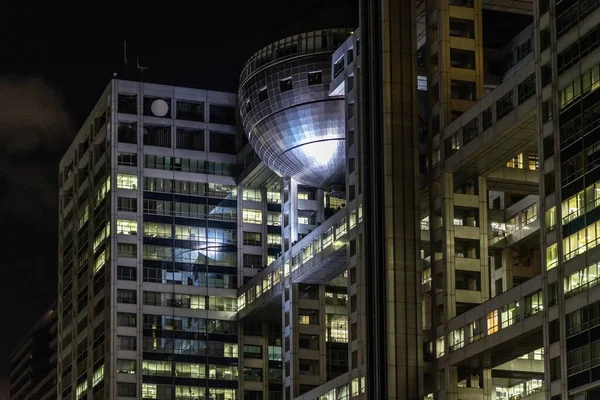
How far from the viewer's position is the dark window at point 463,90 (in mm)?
155375

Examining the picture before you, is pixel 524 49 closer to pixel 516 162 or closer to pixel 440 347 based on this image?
pixel 516 162

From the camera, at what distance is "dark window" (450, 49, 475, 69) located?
15562 cm

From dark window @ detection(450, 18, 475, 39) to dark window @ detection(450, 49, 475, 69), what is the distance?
1778 millimetres

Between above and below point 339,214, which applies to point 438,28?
above

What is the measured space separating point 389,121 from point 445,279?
18.5 metres

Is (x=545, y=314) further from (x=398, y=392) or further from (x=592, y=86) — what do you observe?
(x=398, y=392)

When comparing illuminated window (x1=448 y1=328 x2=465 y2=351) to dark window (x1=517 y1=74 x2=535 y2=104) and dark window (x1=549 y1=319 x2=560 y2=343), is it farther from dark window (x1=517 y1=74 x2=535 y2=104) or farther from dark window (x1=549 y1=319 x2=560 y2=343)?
dark window (x1=549 y1=319 x2=560 y2=343)

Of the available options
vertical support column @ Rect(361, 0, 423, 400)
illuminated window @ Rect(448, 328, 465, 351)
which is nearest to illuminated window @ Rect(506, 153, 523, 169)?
vertical support column @ Rect(361, 0, 423, 400)

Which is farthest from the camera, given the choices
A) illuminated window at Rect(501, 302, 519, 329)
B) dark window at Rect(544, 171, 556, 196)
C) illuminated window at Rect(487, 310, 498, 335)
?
illuminated window at Rect(487, 310, 498, 335)

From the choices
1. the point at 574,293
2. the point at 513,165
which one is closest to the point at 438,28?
the point at 513,165

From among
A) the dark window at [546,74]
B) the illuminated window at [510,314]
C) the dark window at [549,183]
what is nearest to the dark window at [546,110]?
the dark window at [546,74]

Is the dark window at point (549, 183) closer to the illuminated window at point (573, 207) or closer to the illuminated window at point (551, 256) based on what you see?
the illuminated window at point (573, 207)

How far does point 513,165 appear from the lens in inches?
6240

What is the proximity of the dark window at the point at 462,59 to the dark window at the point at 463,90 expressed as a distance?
71.0 inches
